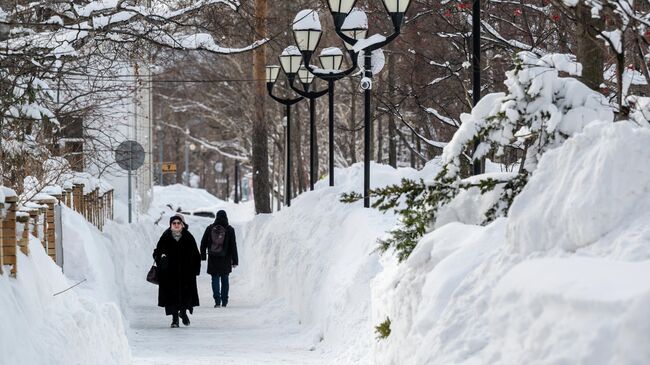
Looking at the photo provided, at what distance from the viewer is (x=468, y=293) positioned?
653 centimetres

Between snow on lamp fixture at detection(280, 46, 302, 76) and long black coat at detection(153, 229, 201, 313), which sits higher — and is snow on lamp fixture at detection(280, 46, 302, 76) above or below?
above

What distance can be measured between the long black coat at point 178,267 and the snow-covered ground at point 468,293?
1.25 m

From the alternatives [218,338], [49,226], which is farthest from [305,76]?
[49,226]

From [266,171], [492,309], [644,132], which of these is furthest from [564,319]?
[266,171]

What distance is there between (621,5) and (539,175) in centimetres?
149

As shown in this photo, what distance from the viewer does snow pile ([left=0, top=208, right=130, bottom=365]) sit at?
26.5 feet

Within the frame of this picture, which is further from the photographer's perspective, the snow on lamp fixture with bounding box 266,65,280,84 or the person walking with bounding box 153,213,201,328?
the snow on lamp fixture with bounding box 266,65,280,84

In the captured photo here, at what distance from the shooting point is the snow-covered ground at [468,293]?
5.27 m

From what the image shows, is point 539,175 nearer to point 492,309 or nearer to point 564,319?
point 492,309

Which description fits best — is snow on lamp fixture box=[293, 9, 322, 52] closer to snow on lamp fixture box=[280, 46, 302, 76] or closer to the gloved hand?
snow on lamp fixture box=[280, 46, 302, 76]

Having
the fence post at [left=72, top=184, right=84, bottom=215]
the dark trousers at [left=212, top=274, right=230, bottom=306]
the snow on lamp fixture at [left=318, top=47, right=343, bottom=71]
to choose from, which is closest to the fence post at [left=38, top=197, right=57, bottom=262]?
the fence post at [left=72, top=184, right=84, bottom=215]

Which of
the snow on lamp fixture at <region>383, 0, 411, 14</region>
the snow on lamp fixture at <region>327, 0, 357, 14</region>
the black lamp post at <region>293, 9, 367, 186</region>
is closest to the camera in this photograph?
the snow on lamp fixture at <region>383, 0, 411, 14</region>

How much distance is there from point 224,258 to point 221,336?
4925 millimetres

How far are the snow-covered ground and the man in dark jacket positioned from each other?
4.41 meters
